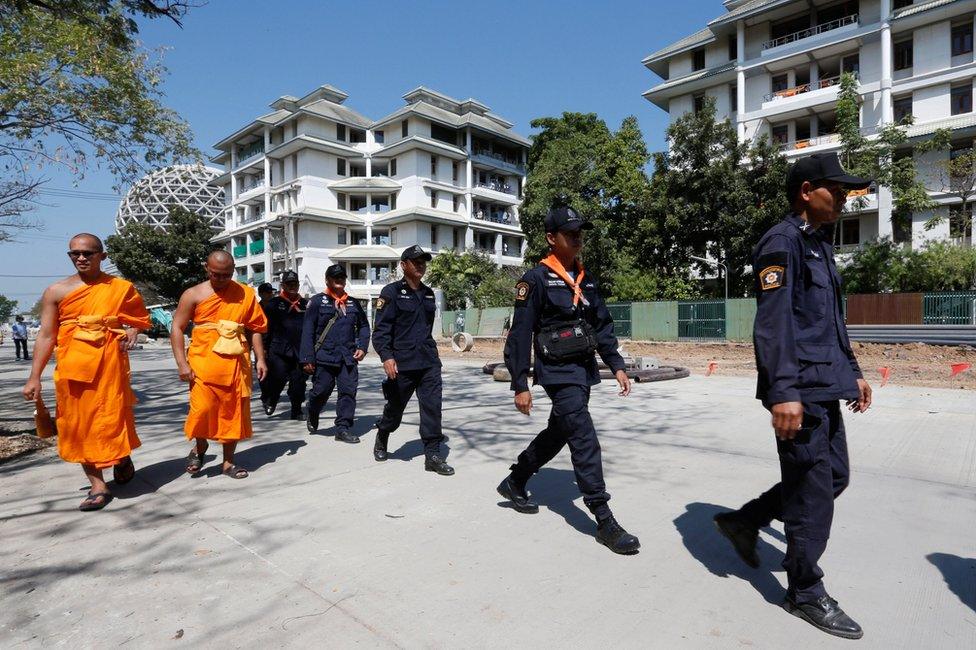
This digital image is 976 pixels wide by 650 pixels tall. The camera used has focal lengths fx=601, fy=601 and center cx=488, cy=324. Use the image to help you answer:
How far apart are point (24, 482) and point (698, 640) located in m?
4.87

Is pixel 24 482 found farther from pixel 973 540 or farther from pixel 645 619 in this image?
pixel 973 540

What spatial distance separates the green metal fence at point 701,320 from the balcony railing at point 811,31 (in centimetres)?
1655

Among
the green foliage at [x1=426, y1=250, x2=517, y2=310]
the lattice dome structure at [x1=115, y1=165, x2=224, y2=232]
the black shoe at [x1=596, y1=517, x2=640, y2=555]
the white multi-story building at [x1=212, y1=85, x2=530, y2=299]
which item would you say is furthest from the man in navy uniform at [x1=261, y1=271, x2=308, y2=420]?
the lattice dome structure at [x1=115, y1=165, x2=224, y2=232]

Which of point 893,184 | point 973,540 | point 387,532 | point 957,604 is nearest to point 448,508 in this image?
point 387,532

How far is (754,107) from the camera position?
3275cm

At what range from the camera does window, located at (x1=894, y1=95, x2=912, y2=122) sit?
94.6ft

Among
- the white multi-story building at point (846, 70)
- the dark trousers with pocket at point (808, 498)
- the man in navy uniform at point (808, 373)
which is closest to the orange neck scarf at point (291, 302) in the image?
the man in navy uniform at point (808, 373)

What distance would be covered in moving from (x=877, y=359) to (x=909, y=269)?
7.45 m

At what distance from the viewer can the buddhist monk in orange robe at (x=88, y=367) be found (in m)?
3.97

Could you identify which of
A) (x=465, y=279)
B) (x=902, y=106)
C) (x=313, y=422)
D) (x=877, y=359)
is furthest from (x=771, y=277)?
(x=465, y=279)

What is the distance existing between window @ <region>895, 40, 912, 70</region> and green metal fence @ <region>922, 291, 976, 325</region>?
48.2 feet

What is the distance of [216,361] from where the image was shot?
14.8 ft

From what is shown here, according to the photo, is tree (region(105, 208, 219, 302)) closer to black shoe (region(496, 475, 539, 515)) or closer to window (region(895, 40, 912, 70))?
window (region(895, 40, 912, 70))

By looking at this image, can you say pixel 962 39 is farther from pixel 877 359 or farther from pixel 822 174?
pixel 822 174
